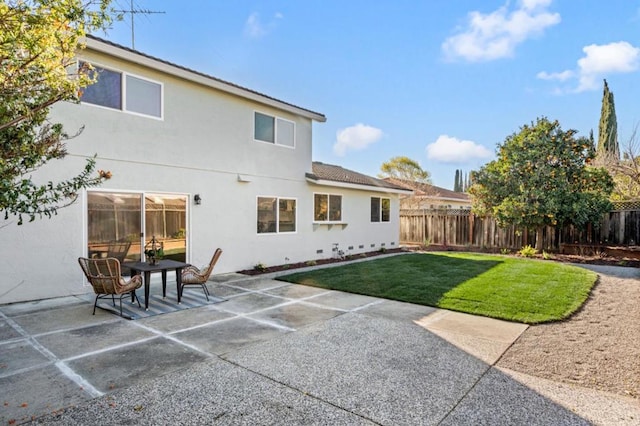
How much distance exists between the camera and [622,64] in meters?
15.9

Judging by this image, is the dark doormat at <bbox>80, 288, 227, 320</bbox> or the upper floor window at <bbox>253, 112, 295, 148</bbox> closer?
the dark doormat at <bbox>80, 288, 227, 320</bbox>

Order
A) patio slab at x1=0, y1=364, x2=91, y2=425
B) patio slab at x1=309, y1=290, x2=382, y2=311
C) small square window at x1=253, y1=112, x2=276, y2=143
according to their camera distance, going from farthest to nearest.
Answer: small square window at x1=253, y1=112, x2=276, y2=143
patio slab at x1=309, y1=290, x2=382, y2=311
patio slab at x1=0, y1=364, x2=91, y2=425

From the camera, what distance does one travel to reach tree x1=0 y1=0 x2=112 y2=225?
309cm

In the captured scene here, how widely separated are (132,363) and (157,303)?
304 cm

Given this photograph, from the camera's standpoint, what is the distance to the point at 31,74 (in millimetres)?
3361

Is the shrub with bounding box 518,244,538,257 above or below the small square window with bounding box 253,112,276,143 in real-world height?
below

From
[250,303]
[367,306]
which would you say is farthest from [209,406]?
[367,306]

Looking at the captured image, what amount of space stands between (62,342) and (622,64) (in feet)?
72.9

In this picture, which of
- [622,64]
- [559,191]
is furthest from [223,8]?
[622,64]

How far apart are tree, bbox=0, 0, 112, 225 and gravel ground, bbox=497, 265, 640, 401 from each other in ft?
18.3

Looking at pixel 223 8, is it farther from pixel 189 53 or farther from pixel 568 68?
pixel 568 68

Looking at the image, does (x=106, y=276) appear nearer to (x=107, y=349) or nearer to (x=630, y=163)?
(x=107, y=349)

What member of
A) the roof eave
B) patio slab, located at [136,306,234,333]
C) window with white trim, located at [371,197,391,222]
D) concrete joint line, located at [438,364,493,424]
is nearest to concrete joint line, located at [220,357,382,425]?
concrete joint line, located at [438,364,493,424]

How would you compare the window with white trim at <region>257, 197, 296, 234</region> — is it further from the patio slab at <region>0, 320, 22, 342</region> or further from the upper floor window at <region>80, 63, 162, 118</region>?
the patio slab at <region>0, 320, 22, 342</region>
